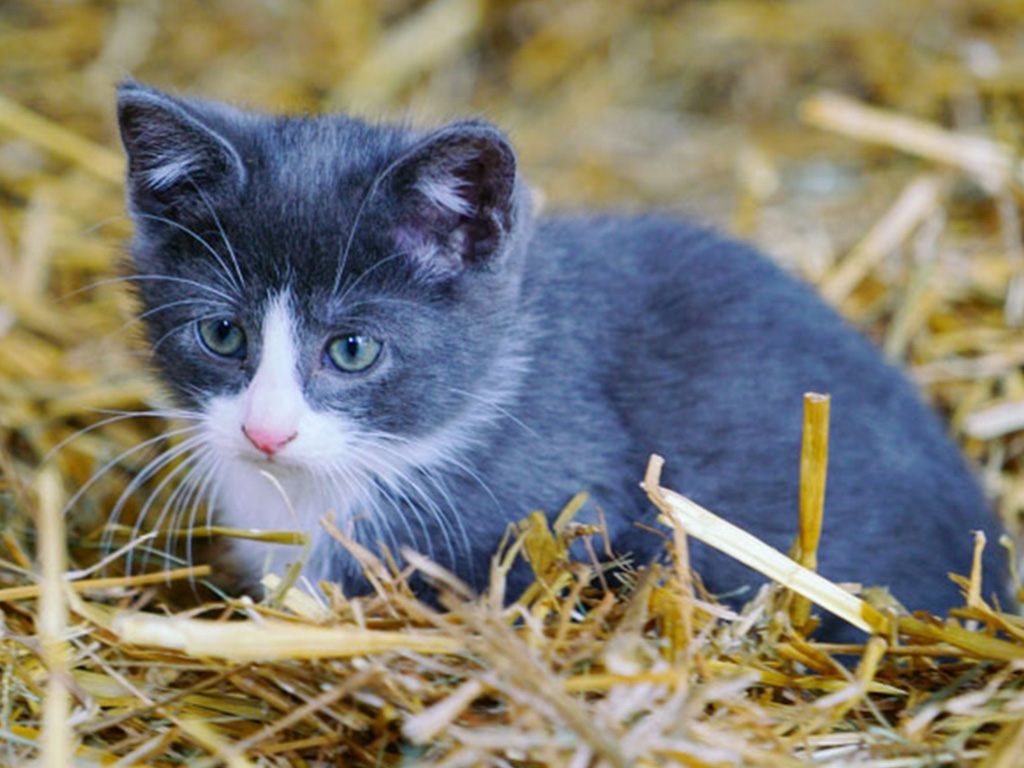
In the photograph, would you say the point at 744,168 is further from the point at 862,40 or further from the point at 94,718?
the point at 94,718

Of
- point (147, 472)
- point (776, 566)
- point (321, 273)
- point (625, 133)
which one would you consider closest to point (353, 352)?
point (321, 273)

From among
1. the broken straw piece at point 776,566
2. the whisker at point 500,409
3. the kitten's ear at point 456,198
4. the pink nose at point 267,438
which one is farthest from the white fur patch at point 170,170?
the broken straw piece at point 776,566

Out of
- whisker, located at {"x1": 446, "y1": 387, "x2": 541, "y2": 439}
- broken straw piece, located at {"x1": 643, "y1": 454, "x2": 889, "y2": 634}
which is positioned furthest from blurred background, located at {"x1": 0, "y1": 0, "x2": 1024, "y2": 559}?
broken straw piece, located at {"x1": 643, "y1": 454, "x2": 889, "y2": 634}

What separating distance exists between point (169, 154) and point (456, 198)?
536 millimetres

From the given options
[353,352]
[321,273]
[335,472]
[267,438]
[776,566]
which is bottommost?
[776,566]

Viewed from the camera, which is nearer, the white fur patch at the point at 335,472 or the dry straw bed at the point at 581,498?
the dry straw bed at the point at 581,498

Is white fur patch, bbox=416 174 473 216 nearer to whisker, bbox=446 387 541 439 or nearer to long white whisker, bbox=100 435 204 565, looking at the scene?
whisker, bbox=446 387 541 439

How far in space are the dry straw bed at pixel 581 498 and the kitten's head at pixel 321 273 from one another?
0.70 ft

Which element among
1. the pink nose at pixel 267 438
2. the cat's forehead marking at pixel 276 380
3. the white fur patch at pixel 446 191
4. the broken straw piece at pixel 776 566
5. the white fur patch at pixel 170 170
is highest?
the white fur patch at pixel 170 170

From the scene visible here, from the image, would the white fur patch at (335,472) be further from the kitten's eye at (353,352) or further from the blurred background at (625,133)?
the blurred background at (625,133)

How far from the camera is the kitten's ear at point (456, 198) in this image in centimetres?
217

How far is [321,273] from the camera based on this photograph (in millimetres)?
2268

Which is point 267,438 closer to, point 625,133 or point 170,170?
point 170,170

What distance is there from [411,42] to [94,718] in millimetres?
3413
